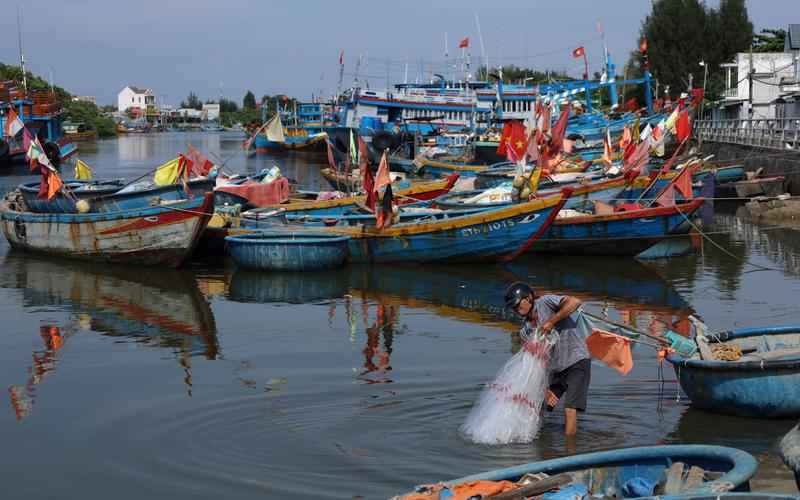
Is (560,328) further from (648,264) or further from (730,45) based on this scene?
(730,45)

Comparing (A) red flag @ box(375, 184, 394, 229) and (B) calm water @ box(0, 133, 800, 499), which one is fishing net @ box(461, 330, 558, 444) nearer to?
(B) calm water @ box(0, 133, 800, 499)

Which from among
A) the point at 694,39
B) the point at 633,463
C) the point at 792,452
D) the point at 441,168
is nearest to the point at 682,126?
the point at 633,463

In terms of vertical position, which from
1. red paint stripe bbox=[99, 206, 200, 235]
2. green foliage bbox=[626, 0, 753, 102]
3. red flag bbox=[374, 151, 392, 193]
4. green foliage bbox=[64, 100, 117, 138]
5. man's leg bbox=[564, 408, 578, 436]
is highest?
green foliage bbox=[626, 0, 753, 102]

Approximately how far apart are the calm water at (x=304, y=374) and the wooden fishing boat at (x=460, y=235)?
38 centimetres

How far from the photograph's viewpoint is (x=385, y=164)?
2053 centimetres

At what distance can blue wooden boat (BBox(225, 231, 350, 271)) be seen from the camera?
1967cm

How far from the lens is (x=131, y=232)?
819 inches

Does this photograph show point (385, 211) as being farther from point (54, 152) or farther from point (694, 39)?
point (694, 39)

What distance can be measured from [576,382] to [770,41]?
2431 inches

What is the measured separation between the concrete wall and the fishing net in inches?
858

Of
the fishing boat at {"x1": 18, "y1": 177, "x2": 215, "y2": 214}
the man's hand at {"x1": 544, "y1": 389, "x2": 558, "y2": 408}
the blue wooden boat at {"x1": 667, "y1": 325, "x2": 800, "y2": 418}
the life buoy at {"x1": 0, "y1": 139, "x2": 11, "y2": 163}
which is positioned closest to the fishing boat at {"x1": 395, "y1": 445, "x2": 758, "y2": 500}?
the man's hand at {"x1": 544, "y1": 389, "x2": 558, "y2": 408}

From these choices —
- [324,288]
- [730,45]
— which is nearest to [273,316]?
[324,288]

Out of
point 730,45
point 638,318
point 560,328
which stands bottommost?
point 638,318

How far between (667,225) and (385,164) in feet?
19.0
